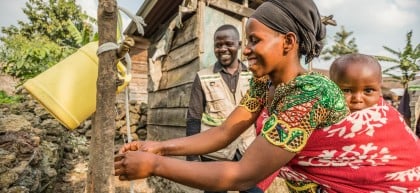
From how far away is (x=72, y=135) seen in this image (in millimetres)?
8516

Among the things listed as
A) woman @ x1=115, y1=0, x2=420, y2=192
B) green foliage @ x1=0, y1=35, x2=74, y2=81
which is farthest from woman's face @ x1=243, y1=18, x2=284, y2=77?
green foliage @ x1=0, y1=35, x2=74, y2=81

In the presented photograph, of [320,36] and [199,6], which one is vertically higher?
[199,6]

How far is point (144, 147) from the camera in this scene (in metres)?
1.31

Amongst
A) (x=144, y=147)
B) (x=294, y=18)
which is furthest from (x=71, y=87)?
(x=294, y=18)

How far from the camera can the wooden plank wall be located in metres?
4.81

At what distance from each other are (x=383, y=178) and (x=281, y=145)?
0.43m

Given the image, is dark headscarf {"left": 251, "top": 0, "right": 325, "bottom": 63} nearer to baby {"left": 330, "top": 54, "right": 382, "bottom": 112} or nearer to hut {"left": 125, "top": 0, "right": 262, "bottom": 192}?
baby {"left": 330, "top": 54, "right": 382, "bottom": 112}

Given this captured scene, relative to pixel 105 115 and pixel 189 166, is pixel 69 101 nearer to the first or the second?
pixel 105 115

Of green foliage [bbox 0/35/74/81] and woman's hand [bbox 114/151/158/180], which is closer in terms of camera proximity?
woman's hand [bbox 114/151/158/180]

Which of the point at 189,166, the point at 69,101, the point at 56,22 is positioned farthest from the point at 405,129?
the point at 56,22

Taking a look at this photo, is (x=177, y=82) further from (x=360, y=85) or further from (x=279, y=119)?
(x=279, y=119)

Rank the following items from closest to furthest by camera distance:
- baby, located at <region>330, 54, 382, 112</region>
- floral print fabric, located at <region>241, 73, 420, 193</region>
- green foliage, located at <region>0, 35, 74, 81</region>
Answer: floral print fabric, located at <region>241, 73, 420, 193</region> → baby, located at <region>330, 54, 382, 112</region> → green foliage, located at <region>0, 35, 74, 81</region>

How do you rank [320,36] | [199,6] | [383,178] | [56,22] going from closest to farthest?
[383,178] → [320,36] → [199,6] → [56,22]

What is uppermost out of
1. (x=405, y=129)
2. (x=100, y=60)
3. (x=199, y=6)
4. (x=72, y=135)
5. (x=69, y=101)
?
(x=199, y=6)
